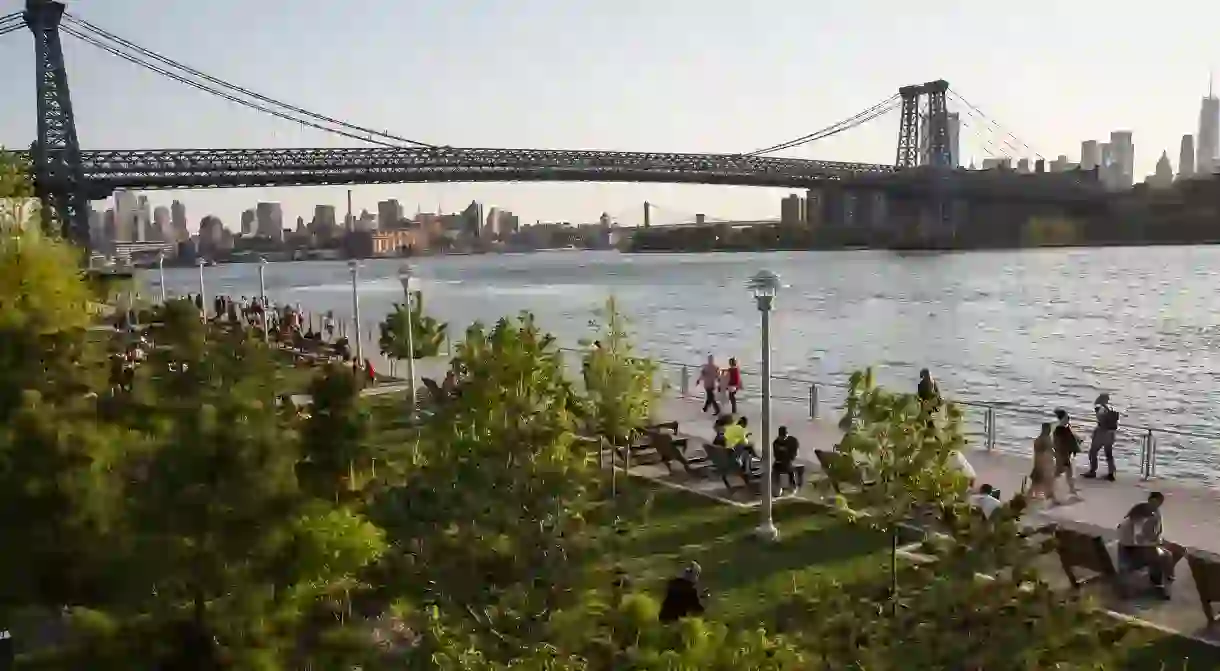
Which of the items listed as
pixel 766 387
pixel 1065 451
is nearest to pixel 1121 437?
pixel 1065 451

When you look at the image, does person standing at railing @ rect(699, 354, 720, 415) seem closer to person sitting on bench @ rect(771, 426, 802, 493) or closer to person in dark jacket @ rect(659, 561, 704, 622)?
person sitting on bench @ rect(771, 426, 802, 493)

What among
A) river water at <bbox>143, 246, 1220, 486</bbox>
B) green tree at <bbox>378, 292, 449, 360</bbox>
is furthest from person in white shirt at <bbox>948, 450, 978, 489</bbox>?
green tree at <bbox>378, 292, 449, 360</bbox>

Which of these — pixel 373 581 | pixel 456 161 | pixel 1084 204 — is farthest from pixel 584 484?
pixel 1084 204

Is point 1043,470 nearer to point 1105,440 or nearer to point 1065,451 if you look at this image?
point 1065,451

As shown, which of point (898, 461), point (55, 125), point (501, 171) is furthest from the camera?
point (501, 171)

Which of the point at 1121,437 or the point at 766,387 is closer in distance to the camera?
the point at 766,387

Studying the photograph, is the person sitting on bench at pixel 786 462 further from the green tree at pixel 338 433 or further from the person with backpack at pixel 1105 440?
the green tree at pixel 338 433

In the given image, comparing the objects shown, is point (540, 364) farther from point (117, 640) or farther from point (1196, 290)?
point (1196, 290)
